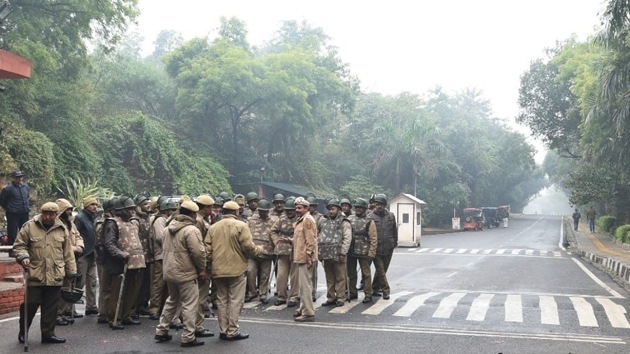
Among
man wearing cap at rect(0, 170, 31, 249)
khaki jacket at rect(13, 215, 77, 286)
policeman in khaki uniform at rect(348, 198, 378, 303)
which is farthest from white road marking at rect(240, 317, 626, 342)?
man wearing cap at rect(0, 170, 31, 249)

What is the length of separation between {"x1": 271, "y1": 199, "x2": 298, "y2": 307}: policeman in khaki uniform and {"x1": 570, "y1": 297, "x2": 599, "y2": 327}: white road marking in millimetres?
4642

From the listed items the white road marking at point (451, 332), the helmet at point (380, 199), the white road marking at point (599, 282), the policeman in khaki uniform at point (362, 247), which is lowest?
the white road marking at point (451, 332)

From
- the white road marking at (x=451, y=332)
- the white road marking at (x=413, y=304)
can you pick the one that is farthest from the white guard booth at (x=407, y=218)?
the white road marking at (x=451, y=332)

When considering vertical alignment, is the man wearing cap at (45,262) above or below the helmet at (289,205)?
below

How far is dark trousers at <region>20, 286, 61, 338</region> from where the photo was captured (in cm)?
759

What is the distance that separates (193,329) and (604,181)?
3085 centimetres

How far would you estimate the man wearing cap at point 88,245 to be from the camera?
956 cm

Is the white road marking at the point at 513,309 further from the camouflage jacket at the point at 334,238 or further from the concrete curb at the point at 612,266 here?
the concrete curb at the point at 612,266

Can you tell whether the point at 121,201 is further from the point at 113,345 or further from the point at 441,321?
the point at 441,321

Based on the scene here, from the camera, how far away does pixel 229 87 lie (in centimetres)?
3550

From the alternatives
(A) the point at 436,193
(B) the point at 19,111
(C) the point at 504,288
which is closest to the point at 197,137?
(B) the point at 19,111

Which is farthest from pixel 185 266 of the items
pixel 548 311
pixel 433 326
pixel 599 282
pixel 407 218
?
pixel 407 218

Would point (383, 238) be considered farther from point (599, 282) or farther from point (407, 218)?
point (407, 218)

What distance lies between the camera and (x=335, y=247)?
10781 mm
